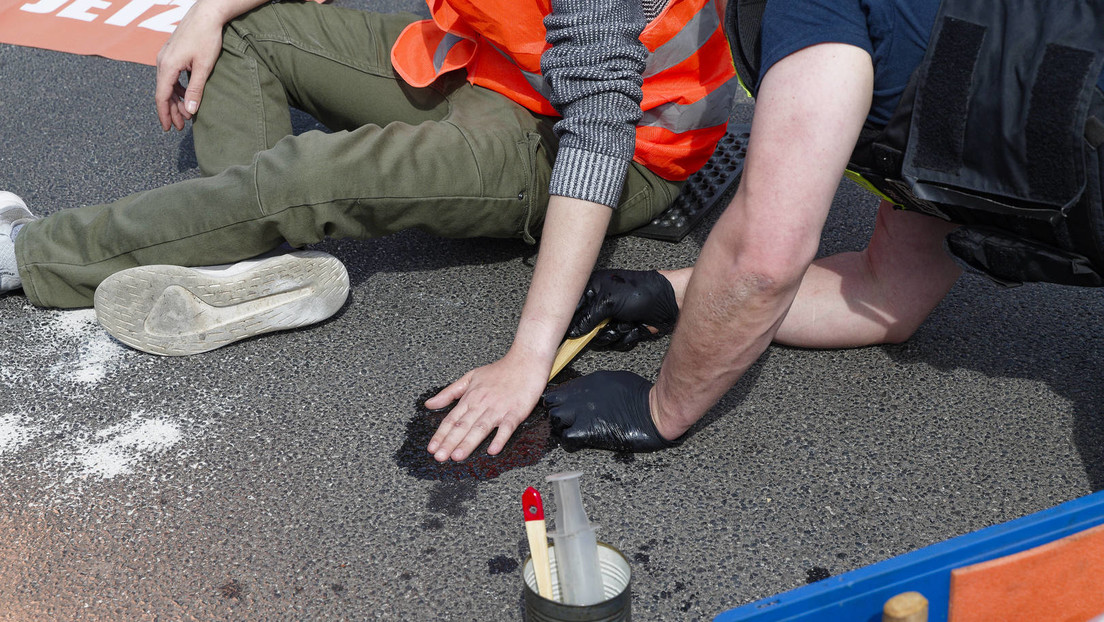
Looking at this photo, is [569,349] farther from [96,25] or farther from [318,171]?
[96,25]

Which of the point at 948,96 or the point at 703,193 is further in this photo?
the point at 703,193

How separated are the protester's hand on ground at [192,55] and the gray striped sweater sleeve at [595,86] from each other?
0.86 metres

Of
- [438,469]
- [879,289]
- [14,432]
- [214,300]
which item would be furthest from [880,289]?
[14,432]

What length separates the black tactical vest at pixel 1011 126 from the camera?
1193 millimetres

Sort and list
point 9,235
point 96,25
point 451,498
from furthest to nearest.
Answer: point 96,25, point 9,235, point 451,498

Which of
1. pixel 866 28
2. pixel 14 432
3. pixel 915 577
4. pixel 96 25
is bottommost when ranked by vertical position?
pixel 14 432

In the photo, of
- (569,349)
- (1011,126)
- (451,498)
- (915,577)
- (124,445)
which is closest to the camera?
(915,577)

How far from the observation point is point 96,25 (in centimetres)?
Result: 324

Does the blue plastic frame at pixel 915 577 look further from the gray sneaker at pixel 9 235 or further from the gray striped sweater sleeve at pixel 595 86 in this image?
the gray sneaker at pixel 9 235

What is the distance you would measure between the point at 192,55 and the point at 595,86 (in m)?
0.99

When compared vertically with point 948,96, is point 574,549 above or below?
below

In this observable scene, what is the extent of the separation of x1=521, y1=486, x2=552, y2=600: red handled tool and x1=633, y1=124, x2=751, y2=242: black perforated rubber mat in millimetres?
1236

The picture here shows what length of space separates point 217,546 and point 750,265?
0.94 m

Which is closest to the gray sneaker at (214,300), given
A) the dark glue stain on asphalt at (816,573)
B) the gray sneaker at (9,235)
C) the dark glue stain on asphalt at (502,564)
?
the gray sneaker at (9,235)
